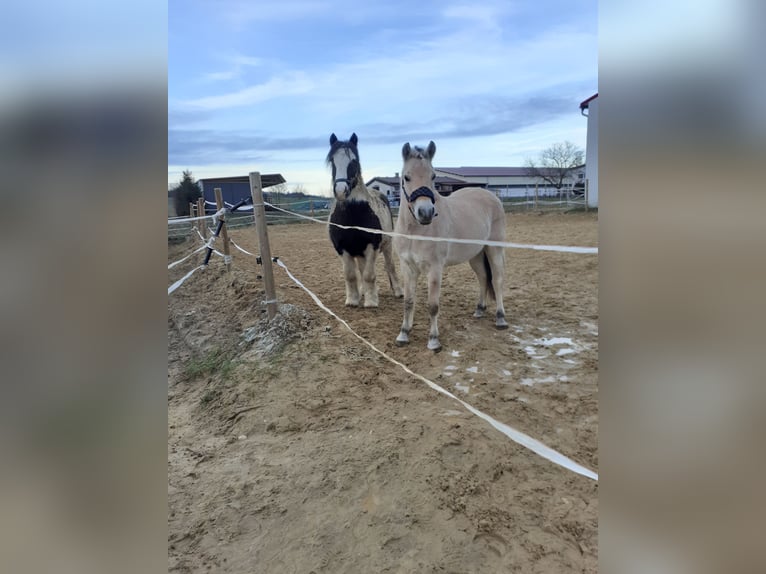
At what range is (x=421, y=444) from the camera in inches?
85.6

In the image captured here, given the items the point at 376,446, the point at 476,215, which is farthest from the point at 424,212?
the point at 376,446

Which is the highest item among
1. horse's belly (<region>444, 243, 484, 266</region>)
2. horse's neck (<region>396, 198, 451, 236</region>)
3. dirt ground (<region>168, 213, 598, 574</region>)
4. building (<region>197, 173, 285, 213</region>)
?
building (<region>197, 173, 285, 213</region>)

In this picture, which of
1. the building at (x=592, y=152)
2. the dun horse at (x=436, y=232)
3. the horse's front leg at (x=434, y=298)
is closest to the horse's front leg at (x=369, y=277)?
the dun horse at (x=436, y=232)

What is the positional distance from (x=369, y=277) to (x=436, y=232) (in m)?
1.39

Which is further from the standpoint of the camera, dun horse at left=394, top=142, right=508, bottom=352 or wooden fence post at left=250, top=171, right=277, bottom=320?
wooden fence post at left=250, top=171, right=277, bottom=320

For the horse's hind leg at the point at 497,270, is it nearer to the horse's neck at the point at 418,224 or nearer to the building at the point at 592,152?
the horse's neck at the point at 418,224

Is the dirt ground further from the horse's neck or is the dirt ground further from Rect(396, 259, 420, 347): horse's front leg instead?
the horse's neck

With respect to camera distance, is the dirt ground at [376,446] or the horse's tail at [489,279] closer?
the dirt ground at [376,446]

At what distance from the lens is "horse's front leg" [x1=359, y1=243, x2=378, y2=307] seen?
4652 mm

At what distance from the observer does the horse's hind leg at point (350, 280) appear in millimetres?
4738

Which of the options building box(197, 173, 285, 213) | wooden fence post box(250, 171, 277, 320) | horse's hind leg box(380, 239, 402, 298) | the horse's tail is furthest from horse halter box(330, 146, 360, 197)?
building box(197, 173, 285, 213)
